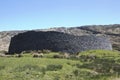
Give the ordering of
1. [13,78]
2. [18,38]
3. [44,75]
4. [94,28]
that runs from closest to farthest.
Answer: [13,78], [44,75], [18,38], [94,28]

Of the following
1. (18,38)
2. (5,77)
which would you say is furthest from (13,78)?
(18,38)

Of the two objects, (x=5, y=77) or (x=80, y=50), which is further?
(x=80, y=50)

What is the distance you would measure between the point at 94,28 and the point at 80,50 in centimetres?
7741

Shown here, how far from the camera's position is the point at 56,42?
50156mm

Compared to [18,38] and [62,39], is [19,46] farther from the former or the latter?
[62,39]

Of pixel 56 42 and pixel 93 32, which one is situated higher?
pixel 56 42

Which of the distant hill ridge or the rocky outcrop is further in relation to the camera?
the distant hill ridge

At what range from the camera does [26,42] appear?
170ft

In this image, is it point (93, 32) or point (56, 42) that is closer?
point (56, 42)

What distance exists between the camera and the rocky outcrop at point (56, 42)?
49.8 meters

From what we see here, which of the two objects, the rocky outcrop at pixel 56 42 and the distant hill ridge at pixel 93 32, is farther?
the distant hill ridge at pixel 93 32

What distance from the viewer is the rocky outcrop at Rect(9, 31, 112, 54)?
49844 millimetres

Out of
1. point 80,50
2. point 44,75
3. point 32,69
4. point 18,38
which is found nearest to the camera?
point 44,75

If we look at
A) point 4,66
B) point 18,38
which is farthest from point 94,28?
point 4,66
